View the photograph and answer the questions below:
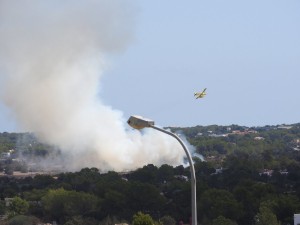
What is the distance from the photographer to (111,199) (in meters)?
79.0

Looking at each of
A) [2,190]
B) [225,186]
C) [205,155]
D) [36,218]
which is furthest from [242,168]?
[205,155]

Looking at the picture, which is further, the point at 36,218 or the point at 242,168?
the point at 242,168

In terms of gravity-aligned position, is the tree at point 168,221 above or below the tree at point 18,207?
below

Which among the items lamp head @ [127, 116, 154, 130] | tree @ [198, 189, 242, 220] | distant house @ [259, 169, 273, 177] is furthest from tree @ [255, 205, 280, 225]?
distant house @ [259, 169, 273, 177]

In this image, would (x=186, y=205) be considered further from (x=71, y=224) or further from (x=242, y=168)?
(x=242, y=168)

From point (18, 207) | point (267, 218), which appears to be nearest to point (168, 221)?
point (267, 218)

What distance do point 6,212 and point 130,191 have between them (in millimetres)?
10961

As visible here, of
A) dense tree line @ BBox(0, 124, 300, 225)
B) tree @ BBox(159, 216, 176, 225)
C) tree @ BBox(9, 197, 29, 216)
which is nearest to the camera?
tree @ BBox(159, 216, 176, 225)

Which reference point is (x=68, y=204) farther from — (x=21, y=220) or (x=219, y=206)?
(x=219, y=206)

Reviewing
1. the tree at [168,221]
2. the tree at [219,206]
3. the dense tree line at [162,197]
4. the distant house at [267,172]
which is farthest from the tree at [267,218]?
the distant house at [267,172]

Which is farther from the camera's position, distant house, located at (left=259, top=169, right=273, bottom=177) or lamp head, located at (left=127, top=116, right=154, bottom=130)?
distant house, located at (left=259, top=169, right=273, bottom=177)

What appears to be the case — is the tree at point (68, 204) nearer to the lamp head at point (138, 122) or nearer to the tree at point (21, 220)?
the tree at point (21, 220)

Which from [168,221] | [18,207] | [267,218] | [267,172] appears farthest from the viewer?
[267,172]

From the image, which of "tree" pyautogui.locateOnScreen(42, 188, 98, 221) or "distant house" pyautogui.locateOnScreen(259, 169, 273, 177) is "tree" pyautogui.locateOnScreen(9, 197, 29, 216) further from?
"distant house" pyautogui.locateOnScreen(259, 169, 273, 177)
